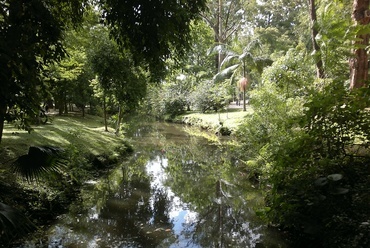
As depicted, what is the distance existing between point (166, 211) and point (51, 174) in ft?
10.2

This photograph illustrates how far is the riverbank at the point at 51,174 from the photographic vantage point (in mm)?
6184

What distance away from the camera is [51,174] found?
5.95m

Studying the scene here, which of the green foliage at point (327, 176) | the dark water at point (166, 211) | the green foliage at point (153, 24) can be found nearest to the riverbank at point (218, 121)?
the dark water at point (166, 211)

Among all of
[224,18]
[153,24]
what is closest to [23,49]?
[153,24]

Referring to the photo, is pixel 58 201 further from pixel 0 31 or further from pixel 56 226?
pixel 0 31

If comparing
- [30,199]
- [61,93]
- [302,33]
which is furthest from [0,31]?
[302,33]

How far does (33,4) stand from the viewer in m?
3.95

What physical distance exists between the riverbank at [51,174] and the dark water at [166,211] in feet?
1.32

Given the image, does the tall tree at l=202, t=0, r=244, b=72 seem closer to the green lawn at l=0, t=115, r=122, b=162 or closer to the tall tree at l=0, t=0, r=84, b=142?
the green lawn at l=0, t=115, r=122, b=162

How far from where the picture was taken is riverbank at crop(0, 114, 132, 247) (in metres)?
6.18

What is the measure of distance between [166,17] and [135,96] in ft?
33.0

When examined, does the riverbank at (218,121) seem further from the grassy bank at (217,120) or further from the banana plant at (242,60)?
the banana plant at (242,60)

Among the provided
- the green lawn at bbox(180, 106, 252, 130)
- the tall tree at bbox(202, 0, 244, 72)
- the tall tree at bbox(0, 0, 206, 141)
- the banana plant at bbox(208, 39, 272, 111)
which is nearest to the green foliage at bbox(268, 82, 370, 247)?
the tall tree at bbox(0, 0, 206, 141)

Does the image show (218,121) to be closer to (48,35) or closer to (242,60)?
(242,60)
